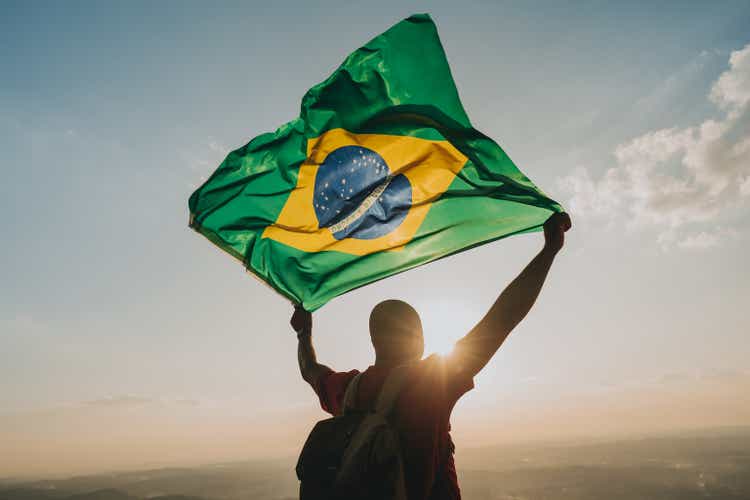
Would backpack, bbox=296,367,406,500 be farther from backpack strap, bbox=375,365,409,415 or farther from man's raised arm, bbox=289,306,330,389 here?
man's raised arm, bbox=289,306,330,389

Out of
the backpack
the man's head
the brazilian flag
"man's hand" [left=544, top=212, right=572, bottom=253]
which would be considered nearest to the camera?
the backpack

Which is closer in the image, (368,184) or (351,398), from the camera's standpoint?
(351,398)

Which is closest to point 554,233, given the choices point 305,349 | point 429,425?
point 429,425

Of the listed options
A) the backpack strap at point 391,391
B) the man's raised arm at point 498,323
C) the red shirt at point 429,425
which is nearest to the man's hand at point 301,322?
the backpack strap at point 391,391

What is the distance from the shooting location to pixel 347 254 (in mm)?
6449

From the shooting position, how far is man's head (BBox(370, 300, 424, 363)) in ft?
12.5

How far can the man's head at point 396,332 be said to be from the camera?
3.80 meters

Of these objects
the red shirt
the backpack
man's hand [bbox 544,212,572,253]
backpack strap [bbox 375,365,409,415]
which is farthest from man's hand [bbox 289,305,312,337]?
man's hand [bbox 544,212,572,253]

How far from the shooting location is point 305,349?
5.38 meters

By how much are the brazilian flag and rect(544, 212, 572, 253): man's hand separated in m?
1.71

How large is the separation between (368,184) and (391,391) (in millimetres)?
3980

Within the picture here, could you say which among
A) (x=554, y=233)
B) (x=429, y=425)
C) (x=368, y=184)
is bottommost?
(x=429, y=425)

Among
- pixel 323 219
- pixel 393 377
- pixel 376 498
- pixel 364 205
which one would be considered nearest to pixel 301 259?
pixel 323 219

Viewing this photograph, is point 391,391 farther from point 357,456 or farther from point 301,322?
point 301,322
